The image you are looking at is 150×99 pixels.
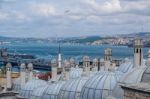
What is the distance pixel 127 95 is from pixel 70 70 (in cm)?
1722

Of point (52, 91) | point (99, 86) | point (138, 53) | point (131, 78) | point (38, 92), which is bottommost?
point (38, 92)

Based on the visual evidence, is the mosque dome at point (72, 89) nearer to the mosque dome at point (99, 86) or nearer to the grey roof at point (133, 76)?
the mosque dome at point (99, 86)

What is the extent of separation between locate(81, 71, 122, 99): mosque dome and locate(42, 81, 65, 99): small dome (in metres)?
4.83

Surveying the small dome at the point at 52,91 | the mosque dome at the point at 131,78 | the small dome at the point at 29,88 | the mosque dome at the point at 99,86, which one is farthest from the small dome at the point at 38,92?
the mosque dome at the point at 131,78

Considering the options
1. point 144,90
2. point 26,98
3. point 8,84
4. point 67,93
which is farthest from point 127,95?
point 8,84

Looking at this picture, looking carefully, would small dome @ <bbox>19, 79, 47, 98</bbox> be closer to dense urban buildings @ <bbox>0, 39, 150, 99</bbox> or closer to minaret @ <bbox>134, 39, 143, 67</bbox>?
dense urban buildings @ <bbox>0, 39, 150, 99</bbox>

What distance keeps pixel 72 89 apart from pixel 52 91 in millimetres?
2223

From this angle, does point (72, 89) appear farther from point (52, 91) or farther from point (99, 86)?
point (99, 86)

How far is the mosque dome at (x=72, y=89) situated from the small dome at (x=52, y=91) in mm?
1138

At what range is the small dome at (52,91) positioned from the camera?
31.2 meters

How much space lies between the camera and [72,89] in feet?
97.0

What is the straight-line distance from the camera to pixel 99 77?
2655 cm

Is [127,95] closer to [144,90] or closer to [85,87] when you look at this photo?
[144,90]

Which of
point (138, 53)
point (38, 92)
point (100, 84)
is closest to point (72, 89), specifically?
point (100, 84)
